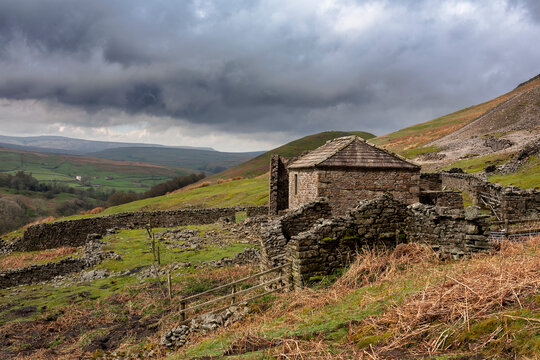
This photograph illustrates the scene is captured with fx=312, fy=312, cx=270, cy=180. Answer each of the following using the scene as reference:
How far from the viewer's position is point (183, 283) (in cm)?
1441

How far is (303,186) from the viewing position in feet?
66.9

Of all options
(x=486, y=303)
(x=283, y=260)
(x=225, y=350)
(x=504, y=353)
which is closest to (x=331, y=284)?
(x=283, y=260)

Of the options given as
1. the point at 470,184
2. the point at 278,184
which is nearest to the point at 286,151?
the point at 470,184

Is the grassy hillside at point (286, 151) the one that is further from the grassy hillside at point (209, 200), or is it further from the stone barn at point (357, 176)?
the stone barn at point (357, 176)

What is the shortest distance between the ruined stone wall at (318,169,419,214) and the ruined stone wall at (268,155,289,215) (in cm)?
725

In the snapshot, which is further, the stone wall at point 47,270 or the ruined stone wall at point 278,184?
the ruined stone wall at point 278,184

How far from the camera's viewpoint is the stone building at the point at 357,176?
1834 centimetres

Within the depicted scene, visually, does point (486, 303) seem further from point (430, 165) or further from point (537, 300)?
point (430, 165)

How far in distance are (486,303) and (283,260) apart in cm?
763

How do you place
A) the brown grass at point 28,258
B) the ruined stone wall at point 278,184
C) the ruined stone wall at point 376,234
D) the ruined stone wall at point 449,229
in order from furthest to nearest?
the ruined stone wall at point 278,184 < the brown grass at point 28,258 < the ruined stone wall at point 376,234 < the ruined stone wall at point 449,229

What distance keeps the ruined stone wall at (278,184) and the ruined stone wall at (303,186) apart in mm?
2681

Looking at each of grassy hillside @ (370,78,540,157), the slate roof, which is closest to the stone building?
the slate roof

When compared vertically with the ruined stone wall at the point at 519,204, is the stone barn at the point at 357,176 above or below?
above

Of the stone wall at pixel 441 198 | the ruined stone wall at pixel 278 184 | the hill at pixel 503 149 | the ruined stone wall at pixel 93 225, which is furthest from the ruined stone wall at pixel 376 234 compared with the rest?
the ruined stone wall at pixel 93 225
